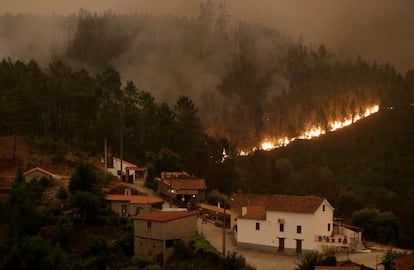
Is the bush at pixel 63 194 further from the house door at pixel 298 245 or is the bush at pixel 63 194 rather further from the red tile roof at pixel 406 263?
the red tile roof at pixel 406 263

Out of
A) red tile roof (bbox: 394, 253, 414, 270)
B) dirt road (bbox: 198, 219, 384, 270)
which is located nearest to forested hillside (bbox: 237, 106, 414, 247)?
dirt road (bbox: 198, 219, 384, 270)

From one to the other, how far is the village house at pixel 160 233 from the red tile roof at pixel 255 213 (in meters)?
4.42

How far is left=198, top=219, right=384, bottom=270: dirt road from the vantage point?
1332 inches

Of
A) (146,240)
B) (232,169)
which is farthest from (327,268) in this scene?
(232,169)

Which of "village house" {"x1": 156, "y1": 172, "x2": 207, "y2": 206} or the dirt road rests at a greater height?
"village house" {"x1": 156, "y1": 172, "x2": 207, "y2": 206}

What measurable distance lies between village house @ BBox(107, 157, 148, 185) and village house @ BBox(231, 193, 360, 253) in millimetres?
16875

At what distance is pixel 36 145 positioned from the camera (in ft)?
182

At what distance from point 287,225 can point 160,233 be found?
8464 millimetres

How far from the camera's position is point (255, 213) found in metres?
39.6

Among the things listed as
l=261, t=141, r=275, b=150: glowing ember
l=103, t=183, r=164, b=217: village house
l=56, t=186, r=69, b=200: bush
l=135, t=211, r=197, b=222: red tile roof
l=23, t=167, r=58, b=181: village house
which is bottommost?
l=135, t=211, r=197, b=222: red tile roof

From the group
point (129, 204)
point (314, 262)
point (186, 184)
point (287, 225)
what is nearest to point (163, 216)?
point (129, 204)

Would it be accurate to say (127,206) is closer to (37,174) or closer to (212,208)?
(212,208)

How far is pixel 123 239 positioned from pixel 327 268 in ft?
47.3

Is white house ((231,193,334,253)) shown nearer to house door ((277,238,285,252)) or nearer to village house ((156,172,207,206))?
house door ((277,238,285,252))
